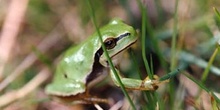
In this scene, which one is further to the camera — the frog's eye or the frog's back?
the frog's back

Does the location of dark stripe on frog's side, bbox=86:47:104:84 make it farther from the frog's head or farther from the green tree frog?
the frog's head

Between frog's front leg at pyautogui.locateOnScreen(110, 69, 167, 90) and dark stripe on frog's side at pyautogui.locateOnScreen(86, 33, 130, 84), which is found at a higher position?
dark stripe on frog's side at pyautogui.locateOnScreen(86, 33, 130, 84)

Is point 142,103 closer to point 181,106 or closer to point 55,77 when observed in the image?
point 181,106

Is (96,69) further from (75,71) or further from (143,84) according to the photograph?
(143,84)

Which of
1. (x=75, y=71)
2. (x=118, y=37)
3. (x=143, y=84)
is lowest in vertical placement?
(x=143, y=84)

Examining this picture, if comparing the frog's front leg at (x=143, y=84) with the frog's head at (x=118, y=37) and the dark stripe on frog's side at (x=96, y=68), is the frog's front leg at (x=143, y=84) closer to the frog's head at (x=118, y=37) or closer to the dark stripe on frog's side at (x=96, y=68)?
the frog's head at (x=118, y=37)

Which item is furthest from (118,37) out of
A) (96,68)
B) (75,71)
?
(75,71)

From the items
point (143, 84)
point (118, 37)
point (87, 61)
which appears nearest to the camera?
point (143, 84)

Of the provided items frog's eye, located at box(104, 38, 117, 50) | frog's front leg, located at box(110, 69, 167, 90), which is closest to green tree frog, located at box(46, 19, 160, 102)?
frog's eye, located at box(104, 38, 117, 50)

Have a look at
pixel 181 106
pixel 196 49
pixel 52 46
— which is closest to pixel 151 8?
pixel 196 49
